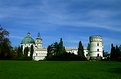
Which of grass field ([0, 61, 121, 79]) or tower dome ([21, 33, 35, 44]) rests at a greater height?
tower dome ([21, 33, 35, 44])

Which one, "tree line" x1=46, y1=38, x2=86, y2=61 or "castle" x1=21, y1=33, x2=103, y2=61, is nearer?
"tree line" x1=46, y1=38, x2=86, y2=61

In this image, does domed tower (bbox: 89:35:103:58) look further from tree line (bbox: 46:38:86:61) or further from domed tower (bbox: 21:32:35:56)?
domed tower (bbox: 21:32:35:56)

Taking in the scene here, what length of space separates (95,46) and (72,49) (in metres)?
21.3

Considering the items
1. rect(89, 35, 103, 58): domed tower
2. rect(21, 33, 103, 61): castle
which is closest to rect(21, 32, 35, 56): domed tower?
rect(21, 33, 103, 61): castle

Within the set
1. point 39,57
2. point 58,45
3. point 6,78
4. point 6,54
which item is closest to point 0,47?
point 6,54

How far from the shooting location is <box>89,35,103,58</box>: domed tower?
435 feet

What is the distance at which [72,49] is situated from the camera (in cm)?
15212

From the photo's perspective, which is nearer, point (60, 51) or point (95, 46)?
point (60, 51)

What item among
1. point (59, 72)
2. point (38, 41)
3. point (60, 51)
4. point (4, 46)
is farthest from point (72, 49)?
point (59, 72)

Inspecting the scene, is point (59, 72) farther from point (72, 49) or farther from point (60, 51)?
point (72, 49)

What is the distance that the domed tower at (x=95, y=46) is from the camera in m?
133

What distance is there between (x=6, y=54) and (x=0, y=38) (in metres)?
4.47

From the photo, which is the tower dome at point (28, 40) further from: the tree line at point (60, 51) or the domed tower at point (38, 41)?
the tree line at point (60, 51)

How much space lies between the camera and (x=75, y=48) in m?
153
